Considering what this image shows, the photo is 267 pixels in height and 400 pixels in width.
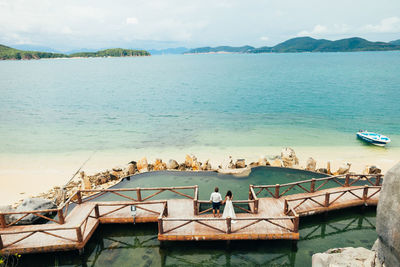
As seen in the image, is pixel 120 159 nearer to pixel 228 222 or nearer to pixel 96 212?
pixel 96 212

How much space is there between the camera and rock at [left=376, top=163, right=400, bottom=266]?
628cm

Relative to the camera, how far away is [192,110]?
5891 centimetres

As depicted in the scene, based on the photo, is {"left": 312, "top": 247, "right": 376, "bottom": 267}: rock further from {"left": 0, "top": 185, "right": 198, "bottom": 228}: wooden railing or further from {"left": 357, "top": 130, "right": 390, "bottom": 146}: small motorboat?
{"left": 357, "top": 130, "right": 390, "bottom": 146}: small motorboat

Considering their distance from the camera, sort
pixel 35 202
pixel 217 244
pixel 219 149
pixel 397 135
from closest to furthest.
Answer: pixel 217 244
pixel 35 202
pixel 219 149
pixel 397 135

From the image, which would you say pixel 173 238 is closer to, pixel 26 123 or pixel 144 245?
pixel 144 245

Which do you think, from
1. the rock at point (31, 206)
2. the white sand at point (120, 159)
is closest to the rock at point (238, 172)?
the white sand at point (120, 159)

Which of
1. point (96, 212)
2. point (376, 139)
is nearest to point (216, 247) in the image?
point (96, 212)

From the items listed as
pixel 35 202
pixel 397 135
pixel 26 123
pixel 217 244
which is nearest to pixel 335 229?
pixel 217 244

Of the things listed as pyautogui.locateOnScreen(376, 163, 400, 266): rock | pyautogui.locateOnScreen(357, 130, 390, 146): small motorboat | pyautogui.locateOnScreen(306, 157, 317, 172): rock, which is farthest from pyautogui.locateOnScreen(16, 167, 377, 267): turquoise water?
pyautogui.locateOnScreen(357, 130, 390, 146): small motorboat

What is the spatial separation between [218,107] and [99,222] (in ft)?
160

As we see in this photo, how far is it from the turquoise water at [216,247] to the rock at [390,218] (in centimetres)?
711

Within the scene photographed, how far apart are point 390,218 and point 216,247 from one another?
9320 mm

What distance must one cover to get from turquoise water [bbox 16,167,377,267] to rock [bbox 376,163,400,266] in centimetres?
711

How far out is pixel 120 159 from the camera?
103 feet
